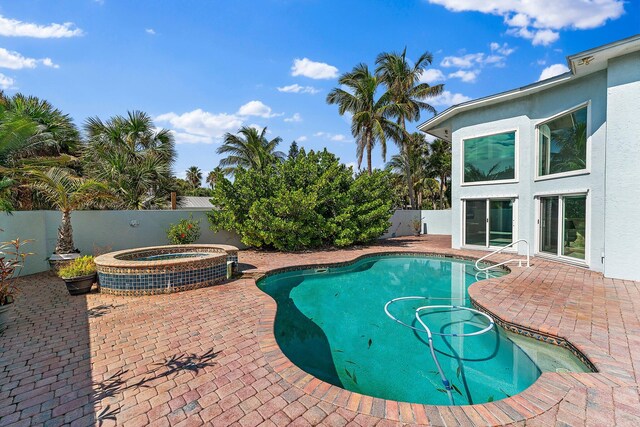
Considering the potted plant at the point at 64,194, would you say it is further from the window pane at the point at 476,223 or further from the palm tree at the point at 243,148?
the palm tree at the point at 243,148

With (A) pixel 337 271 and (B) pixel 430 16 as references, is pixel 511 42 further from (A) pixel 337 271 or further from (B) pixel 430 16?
(A) pixel 337 271

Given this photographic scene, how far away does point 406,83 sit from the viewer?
874 inches

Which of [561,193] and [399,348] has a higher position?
→ [561,193]

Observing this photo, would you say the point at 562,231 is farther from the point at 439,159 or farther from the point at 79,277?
the point at 439,159

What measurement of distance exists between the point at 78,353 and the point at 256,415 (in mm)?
3046

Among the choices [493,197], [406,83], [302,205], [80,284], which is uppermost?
[406,83]

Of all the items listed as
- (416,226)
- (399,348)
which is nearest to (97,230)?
(399,348)

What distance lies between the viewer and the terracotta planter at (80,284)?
260 inches

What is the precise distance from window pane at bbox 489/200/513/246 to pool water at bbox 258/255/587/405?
4974 millimetres

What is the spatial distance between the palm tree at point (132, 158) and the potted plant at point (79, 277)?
736 cm

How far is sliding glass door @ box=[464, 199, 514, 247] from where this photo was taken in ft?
38.3

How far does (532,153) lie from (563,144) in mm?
1277

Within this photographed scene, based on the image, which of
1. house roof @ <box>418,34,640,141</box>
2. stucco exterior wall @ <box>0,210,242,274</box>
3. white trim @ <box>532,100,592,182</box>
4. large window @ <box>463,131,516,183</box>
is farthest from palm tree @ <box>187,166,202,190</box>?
white trim @ <box>532,100,592,182</box>

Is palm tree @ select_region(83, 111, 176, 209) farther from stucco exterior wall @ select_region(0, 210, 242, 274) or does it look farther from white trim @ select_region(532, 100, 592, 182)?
white trim @ select_region(532, 100, 592, 182)
